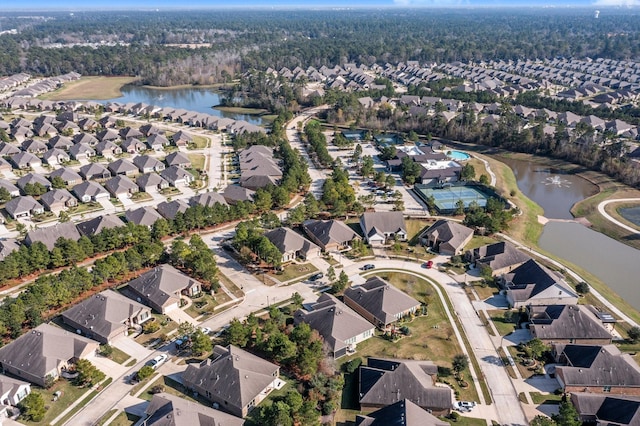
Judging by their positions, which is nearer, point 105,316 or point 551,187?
point 105,316

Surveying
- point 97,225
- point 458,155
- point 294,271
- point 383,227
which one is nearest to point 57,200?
point 97,225

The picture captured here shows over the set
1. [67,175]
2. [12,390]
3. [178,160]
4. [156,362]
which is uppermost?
[178,160]

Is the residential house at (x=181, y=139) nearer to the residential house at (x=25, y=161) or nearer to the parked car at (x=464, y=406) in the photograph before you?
the residential house at (x=25, y=161)

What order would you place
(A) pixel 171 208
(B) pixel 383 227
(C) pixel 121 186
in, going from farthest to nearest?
(C) pixel 121 186 → (A) pixel 171 208 → (B) pixel 383 227

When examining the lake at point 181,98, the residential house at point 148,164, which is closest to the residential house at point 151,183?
the residential house at point 148,164

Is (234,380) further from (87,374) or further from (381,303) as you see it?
(381,303)

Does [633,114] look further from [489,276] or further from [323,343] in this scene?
[323,343]

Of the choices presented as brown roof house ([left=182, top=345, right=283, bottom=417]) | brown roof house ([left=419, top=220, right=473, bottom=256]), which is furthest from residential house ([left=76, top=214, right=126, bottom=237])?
brown roof house ([left=419, top=220, right=473, bottom=256])
